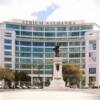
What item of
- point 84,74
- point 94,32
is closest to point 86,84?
point 84,74

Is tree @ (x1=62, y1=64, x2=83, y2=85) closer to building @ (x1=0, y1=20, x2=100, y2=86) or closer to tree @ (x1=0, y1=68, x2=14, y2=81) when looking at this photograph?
building @ (x1=0, y1=20, x2=100, y2=86)

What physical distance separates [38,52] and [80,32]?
66.6 feet

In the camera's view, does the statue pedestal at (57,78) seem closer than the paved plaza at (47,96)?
No

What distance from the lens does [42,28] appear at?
18188 centimetres

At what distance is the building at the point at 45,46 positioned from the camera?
554ft

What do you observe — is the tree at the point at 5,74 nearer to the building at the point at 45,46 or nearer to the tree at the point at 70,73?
the tree at the point at 70,73

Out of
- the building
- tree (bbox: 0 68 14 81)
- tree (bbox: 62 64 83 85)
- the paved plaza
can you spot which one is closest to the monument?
tree (bbox: 0 68 14 81)

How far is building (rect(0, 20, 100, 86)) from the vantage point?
168750 millimetres

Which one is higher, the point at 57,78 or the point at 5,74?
the point at 57,78

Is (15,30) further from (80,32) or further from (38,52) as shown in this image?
(80,32)

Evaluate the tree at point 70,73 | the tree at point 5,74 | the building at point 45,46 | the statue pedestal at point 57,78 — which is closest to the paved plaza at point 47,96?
the statue pedestal at point 57,78

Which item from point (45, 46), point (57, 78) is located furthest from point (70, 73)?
point (57, 78)

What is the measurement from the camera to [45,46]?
179m

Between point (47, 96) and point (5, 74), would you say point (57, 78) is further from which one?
point (47, 96)
